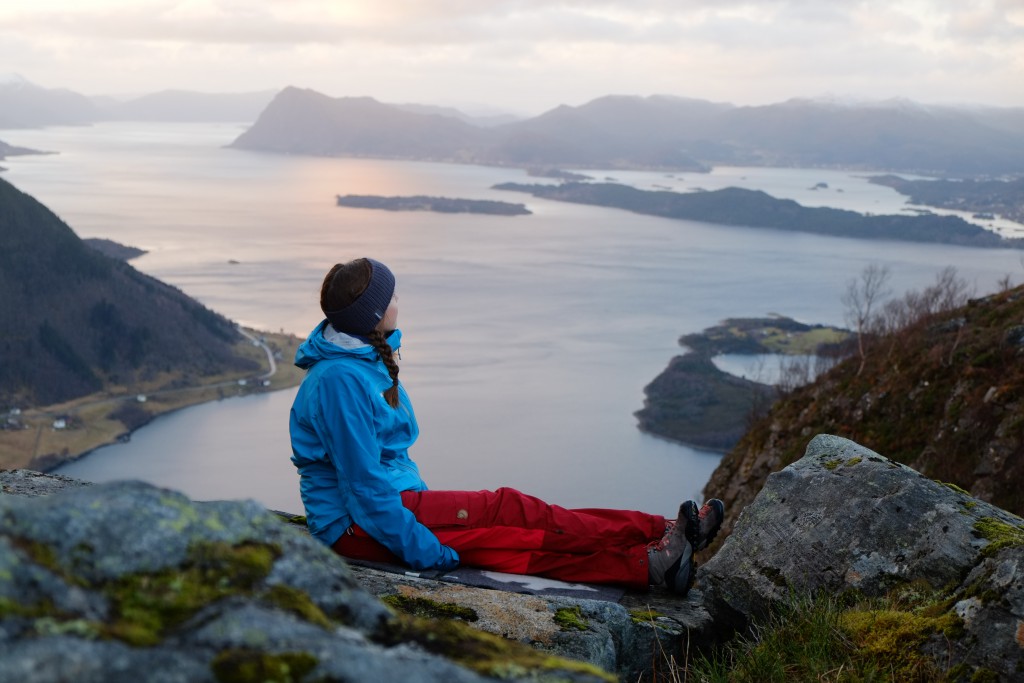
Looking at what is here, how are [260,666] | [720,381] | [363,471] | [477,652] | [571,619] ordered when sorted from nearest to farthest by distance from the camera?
[260,666] < [477,652] < [571,619] < [363,471] < [720,381]

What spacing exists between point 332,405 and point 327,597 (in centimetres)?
214

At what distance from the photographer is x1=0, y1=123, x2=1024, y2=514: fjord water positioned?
53500mm

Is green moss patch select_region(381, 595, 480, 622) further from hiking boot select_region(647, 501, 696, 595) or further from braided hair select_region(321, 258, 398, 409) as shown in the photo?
hiking boot select_region(647, 501, 696, 595)

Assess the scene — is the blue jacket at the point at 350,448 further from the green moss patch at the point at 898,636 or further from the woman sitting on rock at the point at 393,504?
the green moss patch at the point at 898,636

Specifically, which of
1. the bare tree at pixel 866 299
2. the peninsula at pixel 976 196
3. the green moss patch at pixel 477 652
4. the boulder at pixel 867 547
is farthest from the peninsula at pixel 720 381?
the peninsula at pixel 976 196

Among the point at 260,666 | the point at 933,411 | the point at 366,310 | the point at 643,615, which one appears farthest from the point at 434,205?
the point at 260,666

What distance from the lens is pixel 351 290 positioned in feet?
12.9

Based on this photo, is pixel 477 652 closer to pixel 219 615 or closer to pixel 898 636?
pixel 219 615

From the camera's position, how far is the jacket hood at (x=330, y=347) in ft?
12.8

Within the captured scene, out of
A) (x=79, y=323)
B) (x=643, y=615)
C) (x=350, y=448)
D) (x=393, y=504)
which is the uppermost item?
(x=350, y=448)

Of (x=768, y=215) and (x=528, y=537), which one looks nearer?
(x=528, y=537)

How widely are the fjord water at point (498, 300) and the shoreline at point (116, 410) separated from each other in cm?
229

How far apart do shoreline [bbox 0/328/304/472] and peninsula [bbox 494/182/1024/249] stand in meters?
98.1

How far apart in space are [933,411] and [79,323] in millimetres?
92082
